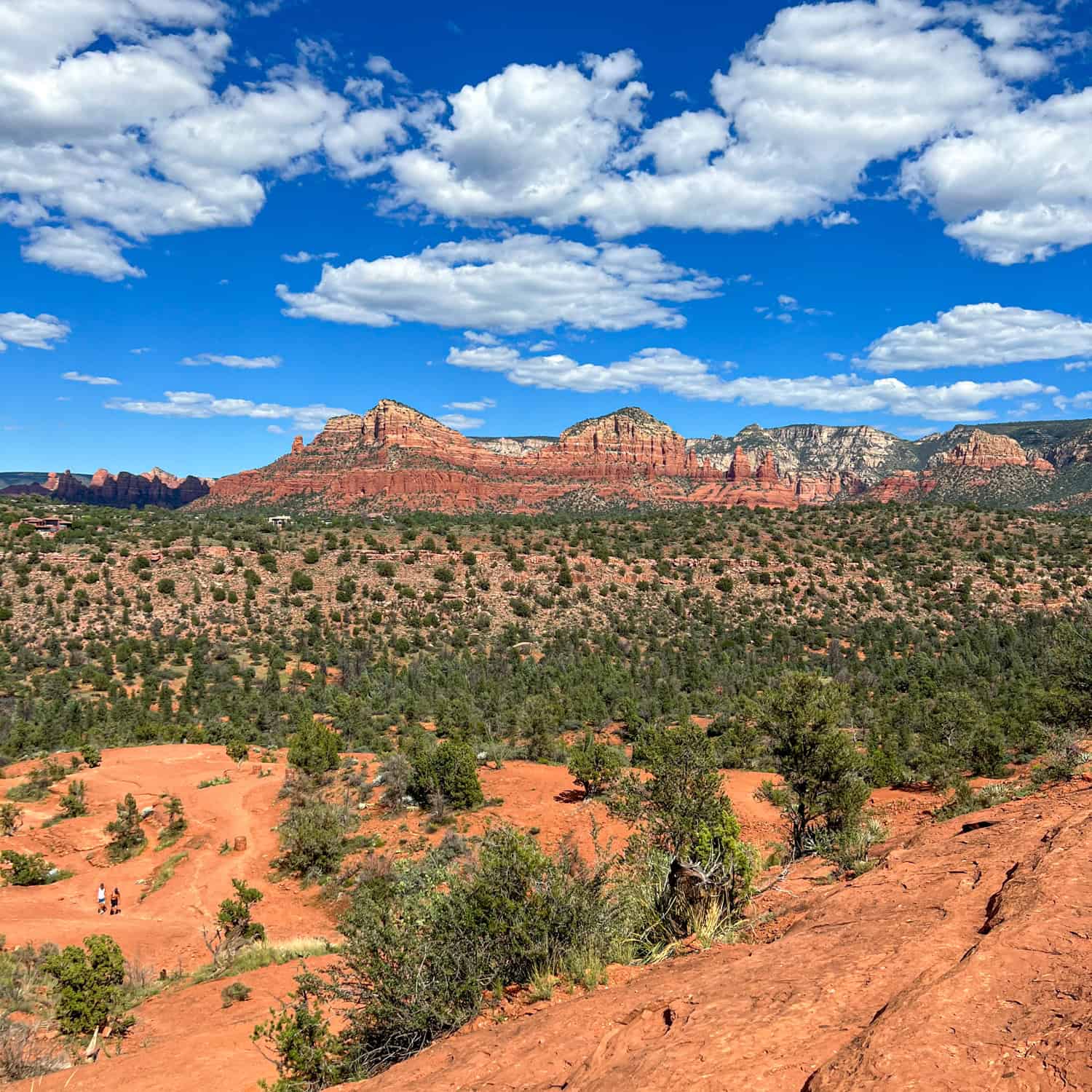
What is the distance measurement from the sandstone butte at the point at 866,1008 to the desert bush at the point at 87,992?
7.20 meters

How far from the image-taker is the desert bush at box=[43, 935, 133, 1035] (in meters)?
11.0

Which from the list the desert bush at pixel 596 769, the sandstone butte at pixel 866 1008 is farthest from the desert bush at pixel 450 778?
the sandstone butte at pixel 866 1008

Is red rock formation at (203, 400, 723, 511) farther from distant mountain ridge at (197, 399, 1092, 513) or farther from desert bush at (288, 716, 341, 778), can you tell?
desert bush at (288, 716, 341, 778)

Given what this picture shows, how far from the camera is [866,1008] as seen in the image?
512 centimetres

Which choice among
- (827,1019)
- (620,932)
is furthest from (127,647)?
(827,1019)

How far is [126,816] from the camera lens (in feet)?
74.8

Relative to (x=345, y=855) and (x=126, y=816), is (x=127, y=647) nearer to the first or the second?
(x=126, y=816)

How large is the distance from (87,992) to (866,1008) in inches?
502

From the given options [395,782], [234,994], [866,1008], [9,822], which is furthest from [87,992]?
[9,822]

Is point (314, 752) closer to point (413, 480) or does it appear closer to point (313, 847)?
point (313, 847)

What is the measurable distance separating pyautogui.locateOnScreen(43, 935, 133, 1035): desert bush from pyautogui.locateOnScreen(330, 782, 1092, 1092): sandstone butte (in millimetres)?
7205

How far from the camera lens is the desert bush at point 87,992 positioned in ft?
36.2

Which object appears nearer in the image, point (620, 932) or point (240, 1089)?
point (620, 932)

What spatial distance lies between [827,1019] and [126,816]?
82.9ft
